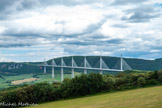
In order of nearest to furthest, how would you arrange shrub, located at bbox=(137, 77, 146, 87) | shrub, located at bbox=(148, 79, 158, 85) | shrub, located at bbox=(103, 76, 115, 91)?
shrub, located at bbox=(148, 79, 158, 85)
shrub, located at bbox=(137, 77, 146, 87)
shrub, located at bbox=(103, 76, 115, 91)

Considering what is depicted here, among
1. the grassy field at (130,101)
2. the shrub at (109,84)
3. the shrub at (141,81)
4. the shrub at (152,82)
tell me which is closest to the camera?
the grassy field at (130,101)

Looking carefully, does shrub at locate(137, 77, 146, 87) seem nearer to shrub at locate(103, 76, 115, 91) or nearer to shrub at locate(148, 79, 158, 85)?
shrub at locate(148, 79, 158, 85)

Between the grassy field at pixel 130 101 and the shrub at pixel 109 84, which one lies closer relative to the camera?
the grassy field at pixel 130 101

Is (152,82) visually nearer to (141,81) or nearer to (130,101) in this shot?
Result: (141,81)

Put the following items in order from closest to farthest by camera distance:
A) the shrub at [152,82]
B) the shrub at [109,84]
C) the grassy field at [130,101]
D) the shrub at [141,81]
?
1. the grassy field at [130,101]
2. the shrub at [152,82]
3. the shrub at [141,81]
4. the shrub at [109,84]

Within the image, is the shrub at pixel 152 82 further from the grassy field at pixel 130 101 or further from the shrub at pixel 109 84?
the grassy field at pixel 130 101

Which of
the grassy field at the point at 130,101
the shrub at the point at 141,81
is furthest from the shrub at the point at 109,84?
the grassy field at the point at 130,101

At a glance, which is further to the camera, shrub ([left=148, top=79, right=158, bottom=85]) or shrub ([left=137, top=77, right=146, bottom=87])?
shrub ([left=137, top=77, right=146, bottom=87])

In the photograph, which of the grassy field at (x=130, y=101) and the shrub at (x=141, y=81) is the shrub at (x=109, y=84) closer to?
the shrub at (x=141, y=81)

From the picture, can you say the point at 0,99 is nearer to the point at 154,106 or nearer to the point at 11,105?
the point at 11,105

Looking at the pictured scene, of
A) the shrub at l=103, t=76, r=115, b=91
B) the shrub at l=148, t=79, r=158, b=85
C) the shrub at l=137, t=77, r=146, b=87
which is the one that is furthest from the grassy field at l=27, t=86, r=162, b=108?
the shrub at l=103, t=76, r=115, b=91

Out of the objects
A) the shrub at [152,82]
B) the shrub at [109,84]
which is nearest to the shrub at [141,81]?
the shrub at [152,82]

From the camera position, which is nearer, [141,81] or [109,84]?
[141,81]

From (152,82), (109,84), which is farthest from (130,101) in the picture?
(109,84)
